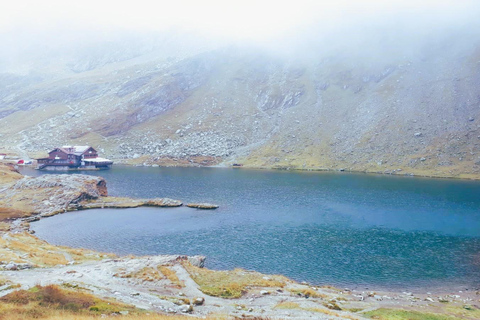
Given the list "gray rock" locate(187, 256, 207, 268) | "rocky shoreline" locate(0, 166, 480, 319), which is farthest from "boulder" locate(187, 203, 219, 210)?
"gray rock" locate(187, 256, 207, 268)

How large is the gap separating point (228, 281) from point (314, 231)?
3322 centimetres

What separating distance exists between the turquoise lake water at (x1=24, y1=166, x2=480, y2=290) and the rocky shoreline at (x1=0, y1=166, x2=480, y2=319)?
6.56 m

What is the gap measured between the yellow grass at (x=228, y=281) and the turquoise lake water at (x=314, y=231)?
7742mm

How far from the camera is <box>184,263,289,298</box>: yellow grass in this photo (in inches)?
1290

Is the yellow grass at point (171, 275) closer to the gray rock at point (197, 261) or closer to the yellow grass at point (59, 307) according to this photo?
the gray rock at point (197, 261)

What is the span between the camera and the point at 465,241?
59938mm

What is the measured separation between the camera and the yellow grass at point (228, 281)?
32766 mm

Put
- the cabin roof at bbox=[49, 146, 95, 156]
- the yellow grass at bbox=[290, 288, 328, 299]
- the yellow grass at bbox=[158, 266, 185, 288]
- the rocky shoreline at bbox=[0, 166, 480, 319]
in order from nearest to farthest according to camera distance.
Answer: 1. the rocky shoreline at bbox=[0, 166, 480, 319]
2. the yellow grass at bbox=[290, 288, 328, 299]
3. the yellow grass at bbox=[158, 266, 185, 288]
4. the cabin roof at bbox=[49, 146, 95, 156]

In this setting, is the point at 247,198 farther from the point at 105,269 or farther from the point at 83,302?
the point at 83,302

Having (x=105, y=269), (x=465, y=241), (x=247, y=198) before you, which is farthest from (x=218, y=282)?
(x=247, y=198)

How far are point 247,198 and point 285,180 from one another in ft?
115

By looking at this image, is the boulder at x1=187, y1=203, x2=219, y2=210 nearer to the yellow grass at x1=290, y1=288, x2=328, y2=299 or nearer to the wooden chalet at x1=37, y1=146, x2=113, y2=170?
the yellow grass at x1=290, y1=288, x2=328, y2=299

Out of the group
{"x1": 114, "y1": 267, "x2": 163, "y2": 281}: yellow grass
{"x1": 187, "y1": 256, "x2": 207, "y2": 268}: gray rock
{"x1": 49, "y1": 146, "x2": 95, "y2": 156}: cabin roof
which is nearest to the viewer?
{"x1": 114, "y1": 267, "x2": 163, "y2": 281}: yellow grass

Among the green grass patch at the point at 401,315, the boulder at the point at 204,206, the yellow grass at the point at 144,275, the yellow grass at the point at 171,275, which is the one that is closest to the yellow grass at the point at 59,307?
the yellow grass at the point at 144,275
